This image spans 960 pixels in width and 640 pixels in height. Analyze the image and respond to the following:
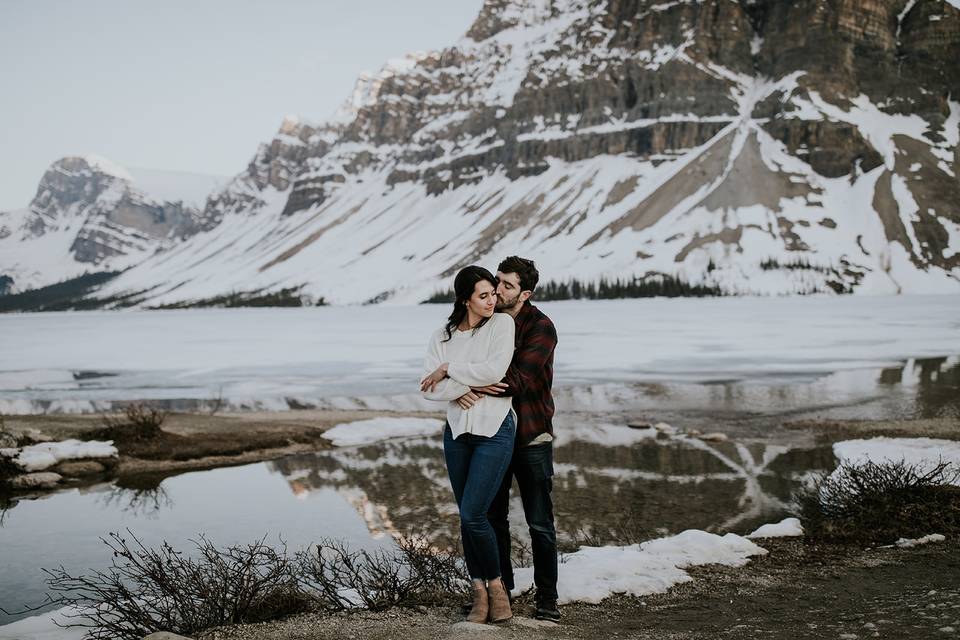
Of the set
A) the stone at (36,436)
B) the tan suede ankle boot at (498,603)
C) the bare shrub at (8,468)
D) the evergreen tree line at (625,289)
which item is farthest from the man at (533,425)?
the evergreen tree line at (625,289)

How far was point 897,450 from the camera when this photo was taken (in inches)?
574

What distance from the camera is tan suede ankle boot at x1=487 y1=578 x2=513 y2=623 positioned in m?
6.07

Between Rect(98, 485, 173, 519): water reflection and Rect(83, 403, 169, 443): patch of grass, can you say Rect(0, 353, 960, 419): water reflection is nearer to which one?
Rect(83, 403, 169, 443): patch of grass

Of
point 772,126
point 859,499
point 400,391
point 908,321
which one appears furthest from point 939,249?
point 859,499

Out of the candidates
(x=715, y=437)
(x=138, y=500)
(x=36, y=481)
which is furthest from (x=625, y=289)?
(x=138, y=500)

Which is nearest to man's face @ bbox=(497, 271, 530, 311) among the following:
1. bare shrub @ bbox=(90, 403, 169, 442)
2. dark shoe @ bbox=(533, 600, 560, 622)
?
dark shoe @ bbox=(533, 600, 560, 622)

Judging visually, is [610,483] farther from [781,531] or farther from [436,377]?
[436,377]

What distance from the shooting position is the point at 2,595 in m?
9.00

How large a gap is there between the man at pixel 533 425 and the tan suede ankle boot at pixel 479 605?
0.46 meters

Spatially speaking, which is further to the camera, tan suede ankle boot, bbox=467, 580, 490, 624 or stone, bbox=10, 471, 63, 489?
stone, bbox=10, 471, 63, 489

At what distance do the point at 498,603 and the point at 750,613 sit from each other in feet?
6.92

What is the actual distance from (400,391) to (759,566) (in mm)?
21311

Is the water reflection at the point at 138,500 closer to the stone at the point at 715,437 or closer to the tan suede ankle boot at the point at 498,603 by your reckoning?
the tan suede ankle boot at the point at 498,603

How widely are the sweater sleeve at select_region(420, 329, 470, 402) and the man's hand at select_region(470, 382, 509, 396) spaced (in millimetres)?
85
